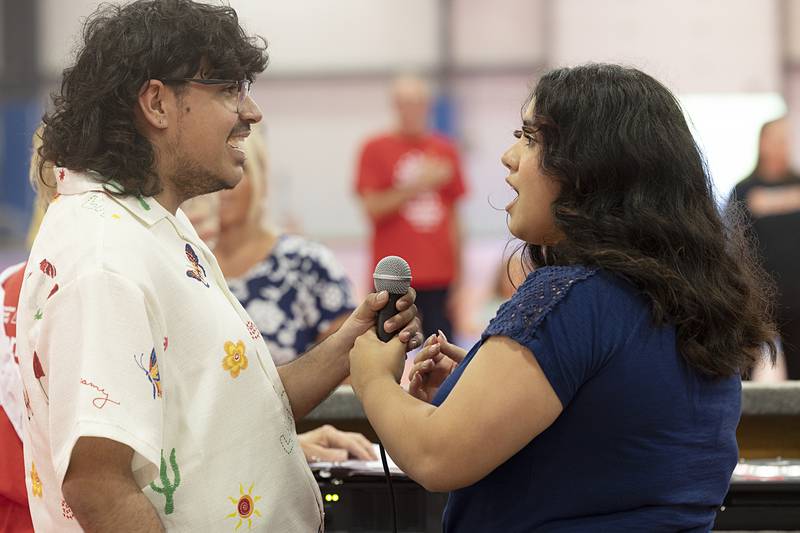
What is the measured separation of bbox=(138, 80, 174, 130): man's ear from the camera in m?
1.64

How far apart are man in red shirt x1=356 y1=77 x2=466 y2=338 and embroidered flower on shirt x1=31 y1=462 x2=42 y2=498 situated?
3.90 m

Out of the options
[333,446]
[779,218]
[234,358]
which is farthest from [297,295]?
[779,218]

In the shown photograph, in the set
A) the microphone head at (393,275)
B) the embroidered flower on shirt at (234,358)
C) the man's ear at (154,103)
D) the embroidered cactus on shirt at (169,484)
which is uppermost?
the man's ear at (154,103)

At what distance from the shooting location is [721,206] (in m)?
1.65

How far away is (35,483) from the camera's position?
1.60m

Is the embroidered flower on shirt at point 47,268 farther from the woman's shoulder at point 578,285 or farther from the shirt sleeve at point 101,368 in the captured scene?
the woman's shoulder at point 578,285

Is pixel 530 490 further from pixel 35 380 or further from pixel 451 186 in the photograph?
pixel 451 186

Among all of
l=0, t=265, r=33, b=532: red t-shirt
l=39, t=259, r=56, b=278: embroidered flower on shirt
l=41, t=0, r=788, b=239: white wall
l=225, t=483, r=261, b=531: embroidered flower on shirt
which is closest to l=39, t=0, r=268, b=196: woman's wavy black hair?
l=39, t=259, r=56, b=278: embroidered flower on shirt

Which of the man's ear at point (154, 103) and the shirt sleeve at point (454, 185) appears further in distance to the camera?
the shirt sleeve at point (454, 185)

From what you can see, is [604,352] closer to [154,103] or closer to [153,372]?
[153,372]

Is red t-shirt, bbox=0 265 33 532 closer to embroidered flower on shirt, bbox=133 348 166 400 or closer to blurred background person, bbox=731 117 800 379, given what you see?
embroidered flower on shirt, bbox=133 348 166 400

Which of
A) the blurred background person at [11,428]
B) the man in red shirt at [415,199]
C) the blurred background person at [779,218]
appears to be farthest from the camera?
the man in red shirt at [415,199]

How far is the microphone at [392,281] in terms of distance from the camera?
67.2 inches

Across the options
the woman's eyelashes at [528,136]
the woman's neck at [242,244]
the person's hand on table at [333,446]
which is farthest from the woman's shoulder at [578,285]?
the woman's neck at [242,244]
